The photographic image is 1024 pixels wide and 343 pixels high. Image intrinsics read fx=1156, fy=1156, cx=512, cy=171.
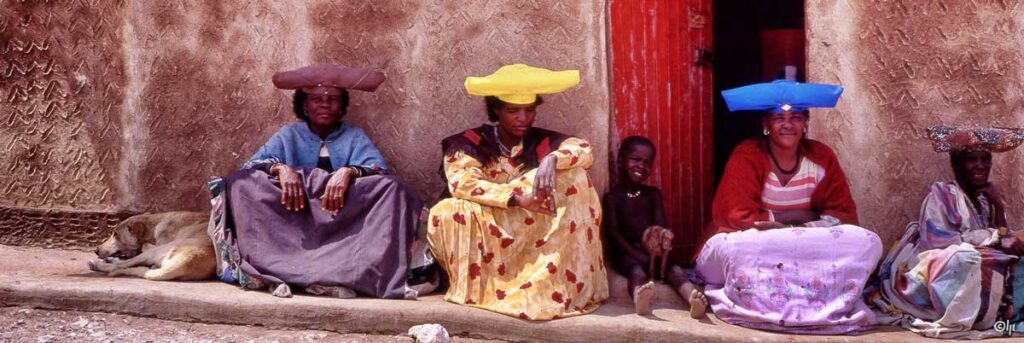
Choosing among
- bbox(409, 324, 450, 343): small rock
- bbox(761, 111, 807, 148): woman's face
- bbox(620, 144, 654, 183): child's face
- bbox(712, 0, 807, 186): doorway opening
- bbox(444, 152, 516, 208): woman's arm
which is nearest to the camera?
bbox(409, 324, 450, 343): small rock

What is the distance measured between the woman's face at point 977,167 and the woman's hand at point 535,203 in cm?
208

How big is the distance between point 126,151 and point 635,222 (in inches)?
126

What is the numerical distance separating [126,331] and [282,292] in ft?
2.51

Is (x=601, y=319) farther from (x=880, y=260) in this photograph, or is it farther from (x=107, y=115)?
(x=107, y=115)

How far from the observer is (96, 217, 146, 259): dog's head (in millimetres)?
6637

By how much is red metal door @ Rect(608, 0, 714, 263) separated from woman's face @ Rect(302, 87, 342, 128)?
154 cm

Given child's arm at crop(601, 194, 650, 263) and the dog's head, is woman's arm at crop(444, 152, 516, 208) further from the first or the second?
the dog's head

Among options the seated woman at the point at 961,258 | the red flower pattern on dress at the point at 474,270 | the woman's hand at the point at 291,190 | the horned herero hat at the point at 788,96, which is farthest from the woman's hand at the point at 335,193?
the seated woman at the point at 961,258

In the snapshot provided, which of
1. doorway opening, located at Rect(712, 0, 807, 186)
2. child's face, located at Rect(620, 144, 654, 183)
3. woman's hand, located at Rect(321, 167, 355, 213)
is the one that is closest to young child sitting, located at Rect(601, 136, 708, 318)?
child's face, located at Rect(620, 144, 654, 183)

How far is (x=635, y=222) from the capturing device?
620 cm

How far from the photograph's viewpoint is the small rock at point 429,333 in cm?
533

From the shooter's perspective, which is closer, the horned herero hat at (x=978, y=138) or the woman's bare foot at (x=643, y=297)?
the woman's bare foot at (x=643, y=297)

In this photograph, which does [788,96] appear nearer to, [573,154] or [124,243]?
[573,154]

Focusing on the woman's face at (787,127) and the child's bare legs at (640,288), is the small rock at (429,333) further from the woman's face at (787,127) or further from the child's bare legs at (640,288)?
the woman's face at (787,127)
